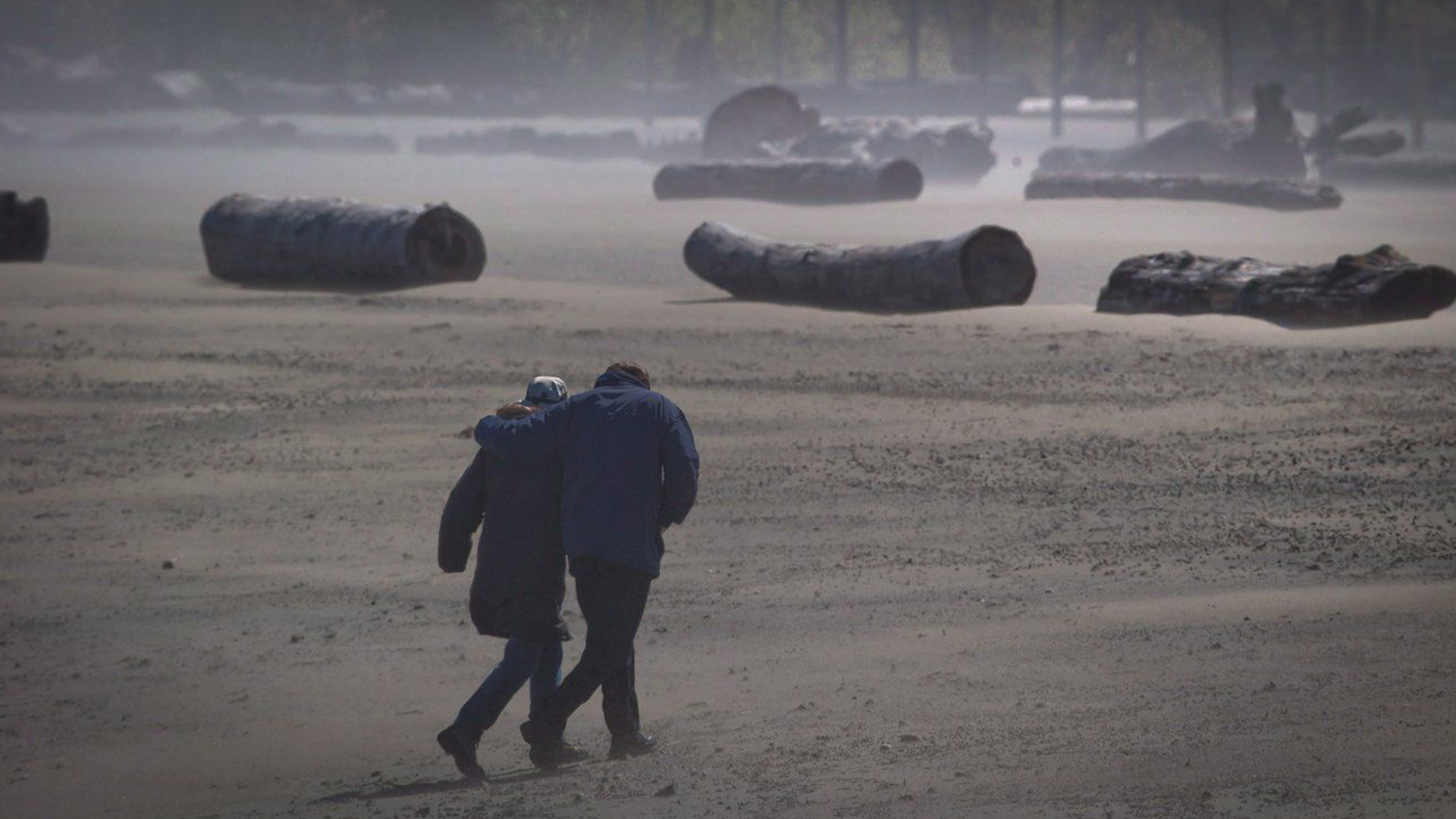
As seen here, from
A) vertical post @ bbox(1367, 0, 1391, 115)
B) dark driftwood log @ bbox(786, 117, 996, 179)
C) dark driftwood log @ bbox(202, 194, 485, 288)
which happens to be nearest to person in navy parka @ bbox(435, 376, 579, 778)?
dark driftwood log @ bbox(202, 194, 485, 288)

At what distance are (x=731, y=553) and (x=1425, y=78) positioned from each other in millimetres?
53381

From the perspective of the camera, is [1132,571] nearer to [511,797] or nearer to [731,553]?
[731,553]

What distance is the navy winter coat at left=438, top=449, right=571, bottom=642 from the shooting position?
6.76 meters

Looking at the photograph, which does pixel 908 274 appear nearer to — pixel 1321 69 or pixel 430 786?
pixel 430 786

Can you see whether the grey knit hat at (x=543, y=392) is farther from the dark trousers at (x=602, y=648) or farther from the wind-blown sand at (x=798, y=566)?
the wind-blown sand at (x=798, y=566)

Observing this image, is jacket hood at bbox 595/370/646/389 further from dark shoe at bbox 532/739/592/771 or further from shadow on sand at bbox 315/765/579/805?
shadow on sand at bbox 315/765/579/805

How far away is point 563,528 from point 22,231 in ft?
60.0

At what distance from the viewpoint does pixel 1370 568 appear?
9.08 meters

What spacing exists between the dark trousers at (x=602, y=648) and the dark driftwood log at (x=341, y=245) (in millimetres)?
13883

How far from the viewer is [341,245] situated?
20.4 m

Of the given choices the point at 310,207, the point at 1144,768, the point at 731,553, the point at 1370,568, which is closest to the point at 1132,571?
the point at 1370,568

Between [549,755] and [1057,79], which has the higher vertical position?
[1057,79]

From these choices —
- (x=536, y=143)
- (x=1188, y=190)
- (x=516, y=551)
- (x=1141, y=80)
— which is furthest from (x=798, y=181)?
(x=536, y=143)

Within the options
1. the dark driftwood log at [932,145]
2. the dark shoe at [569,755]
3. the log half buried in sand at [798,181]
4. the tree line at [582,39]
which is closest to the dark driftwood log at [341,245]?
the dark shoe at [569,755]
